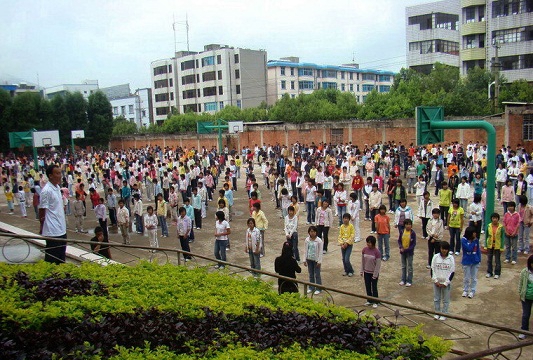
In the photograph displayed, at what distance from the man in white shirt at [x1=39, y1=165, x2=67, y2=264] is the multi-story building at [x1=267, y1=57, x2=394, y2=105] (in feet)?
169

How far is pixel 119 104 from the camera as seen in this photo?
8388 centimetres

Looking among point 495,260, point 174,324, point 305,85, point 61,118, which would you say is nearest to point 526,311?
point 495,260

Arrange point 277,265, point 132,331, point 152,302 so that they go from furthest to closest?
point 277,265
point 152,302
point 132,331

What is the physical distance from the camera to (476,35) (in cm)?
4247

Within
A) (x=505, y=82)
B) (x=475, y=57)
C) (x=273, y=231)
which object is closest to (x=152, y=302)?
(x=273, y=231)

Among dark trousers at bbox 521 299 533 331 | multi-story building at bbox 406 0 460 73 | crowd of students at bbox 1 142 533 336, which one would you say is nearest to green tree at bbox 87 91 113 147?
crowd of students at bbox 1 142 533 336

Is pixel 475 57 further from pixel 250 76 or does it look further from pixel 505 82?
pixel 250 76

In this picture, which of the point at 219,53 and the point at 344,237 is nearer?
the point at 344,237

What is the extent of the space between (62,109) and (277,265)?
153ft

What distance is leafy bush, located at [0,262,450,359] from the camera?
4.58 meters

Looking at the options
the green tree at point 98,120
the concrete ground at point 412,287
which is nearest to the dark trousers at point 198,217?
the concrete ground at point 412,287

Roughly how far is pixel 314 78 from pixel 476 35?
3184cm

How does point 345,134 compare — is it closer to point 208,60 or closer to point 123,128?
point 123,128

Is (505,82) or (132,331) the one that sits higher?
(505,82)
